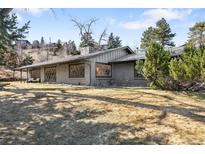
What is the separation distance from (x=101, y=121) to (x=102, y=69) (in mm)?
16725

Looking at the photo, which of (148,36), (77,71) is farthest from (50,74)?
(148,36)

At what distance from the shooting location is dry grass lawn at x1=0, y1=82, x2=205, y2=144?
671 centimetres

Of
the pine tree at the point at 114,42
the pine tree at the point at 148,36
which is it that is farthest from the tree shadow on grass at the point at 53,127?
the pine tree at the point at 114,42

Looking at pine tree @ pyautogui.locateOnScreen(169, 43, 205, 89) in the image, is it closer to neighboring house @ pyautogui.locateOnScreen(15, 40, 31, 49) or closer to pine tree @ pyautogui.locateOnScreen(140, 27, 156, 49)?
pine tree @ pyautogui.locateOnScreen(140, 27, 156, 49)

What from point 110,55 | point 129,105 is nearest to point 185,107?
point 129,105

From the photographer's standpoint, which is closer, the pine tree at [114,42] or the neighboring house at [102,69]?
the neighboring house at [102,69]

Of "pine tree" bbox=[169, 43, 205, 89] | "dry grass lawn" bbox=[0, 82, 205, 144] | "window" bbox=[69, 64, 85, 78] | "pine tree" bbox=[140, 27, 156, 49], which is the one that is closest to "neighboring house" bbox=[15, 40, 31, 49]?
"pine tree" bbox=[140, 27, 156, 49]

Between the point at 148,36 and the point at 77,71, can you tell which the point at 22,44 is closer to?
the point at 148,36

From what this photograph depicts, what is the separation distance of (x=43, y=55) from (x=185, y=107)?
181 ft

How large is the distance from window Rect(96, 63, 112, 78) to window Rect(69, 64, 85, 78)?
1.31 m

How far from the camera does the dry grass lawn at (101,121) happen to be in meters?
6.71

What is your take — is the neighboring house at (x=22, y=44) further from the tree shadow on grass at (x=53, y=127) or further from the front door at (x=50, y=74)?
the tree shadow on grass at (x=53, y=127)

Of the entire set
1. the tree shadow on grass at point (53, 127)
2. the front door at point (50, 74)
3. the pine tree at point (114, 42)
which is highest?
the pine tree at point (114, 42)

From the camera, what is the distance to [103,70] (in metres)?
24.8
